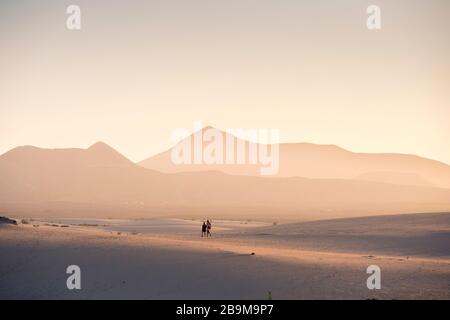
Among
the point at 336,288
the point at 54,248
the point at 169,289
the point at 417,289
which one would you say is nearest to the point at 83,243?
the point at 54,248

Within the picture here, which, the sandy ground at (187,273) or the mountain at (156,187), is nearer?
the sandy ground at (187,273)

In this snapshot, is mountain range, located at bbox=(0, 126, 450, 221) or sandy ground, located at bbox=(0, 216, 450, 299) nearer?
sandy ground, located at bbox=(0, 216, 450, 299)

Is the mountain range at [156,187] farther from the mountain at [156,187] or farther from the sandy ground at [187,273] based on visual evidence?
the sandy ground at [187,273]

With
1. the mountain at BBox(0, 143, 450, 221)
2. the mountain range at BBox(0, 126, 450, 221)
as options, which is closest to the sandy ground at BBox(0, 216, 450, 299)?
the mountain at BBox(0, 143, 450, 221)

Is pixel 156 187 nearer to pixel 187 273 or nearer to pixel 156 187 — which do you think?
pixel 156 187

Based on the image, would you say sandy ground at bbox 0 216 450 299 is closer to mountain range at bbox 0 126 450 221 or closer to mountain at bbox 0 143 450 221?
mountain at bbox 0 143 450 221

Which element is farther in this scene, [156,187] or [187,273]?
[156,187]

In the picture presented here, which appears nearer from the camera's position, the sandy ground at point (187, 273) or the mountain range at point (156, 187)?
the sandy ground at point (187, 273)

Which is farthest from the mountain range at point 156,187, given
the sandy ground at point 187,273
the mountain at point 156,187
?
the sandy ground at point 187,273

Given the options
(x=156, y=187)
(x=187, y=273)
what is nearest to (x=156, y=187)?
(x=156, y=187)

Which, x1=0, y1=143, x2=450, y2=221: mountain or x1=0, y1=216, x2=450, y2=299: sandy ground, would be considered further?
x1=0, y1=143, x2=450, y2=221: mountain
